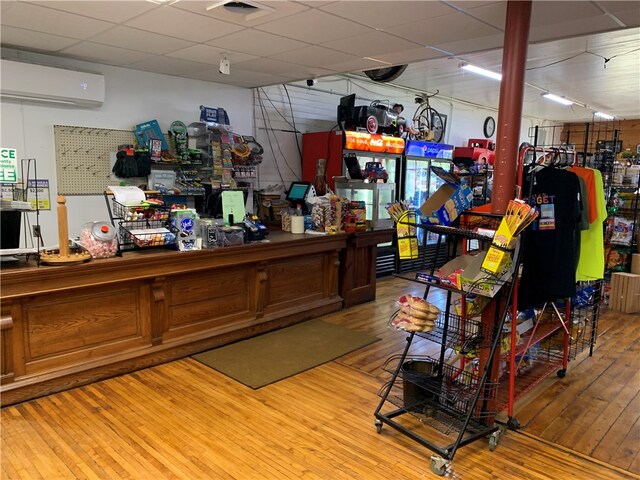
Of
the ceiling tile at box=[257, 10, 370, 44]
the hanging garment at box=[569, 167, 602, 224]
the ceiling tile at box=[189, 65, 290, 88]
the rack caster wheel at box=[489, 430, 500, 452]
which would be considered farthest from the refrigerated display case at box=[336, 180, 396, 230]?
the rack caster wheel at box=[489, 430, 500, 452]

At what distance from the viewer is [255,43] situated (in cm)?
408

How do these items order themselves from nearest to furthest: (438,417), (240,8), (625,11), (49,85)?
(438,417), (625,11), (240,8), (49,85)

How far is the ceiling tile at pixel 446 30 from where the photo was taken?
136 inches

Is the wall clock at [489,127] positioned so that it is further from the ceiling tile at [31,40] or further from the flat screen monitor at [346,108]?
the ceiling tile at [31,40]

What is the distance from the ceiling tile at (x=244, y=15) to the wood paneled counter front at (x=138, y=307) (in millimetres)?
1930

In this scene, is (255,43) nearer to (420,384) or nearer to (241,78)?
(241,78)

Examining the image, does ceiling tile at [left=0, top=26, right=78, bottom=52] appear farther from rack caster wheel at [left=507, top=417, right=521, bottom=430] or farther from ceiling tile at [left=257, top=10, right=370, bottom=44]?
rack caster wheel at [left=507, top=417, right=521, bottom=430]

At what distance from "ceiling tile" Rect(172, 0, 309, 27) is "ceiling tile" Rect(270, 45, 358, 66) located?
34.1 inches

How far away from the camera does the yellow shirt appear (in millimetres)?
3508

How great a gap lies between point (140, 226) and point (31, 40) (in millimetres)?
1951

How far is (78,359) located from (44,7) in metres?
2.63

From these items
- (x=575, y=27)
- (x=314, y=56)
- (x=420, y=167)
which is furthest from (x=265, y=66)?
(x=420, y=167)

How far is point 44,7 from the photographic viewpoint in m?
3.21

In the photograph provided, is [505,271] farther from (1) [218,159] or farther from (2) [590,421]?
(1) [218,159]
